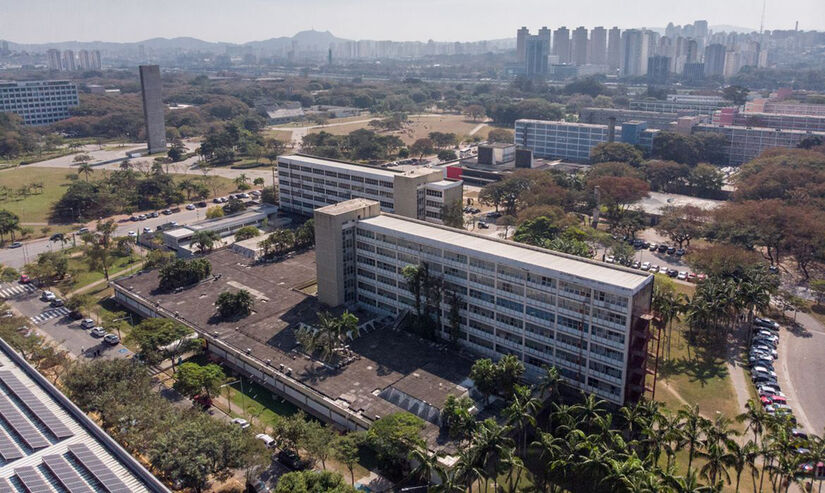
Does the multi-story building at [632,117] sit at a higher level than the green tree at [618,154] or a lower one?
higher

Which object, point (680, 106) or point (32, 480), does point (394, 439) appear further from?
point (680, 106)

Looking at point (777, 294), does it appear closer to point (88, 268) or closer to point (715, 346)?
point (715, 346)

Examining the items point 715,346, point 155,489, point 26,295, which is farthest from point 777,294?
point 26,295

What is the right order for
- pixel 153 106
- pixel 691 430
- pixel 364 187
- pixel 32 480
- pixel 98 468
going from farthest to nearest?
pixel 153 106
pixel 364 187
pixel 691 430
pixel 98 468
pixel 32 480

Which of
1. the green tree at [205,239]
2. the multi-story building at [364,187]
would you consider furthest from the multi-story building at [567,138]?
the green tree at [205,239]

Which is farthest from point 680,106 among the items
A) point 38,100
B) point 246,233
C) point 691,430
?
point 38,100

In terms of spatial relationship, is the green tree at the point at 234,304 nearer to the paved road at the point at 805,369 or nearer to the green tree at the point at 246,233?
the green tree at the point at 246,233
